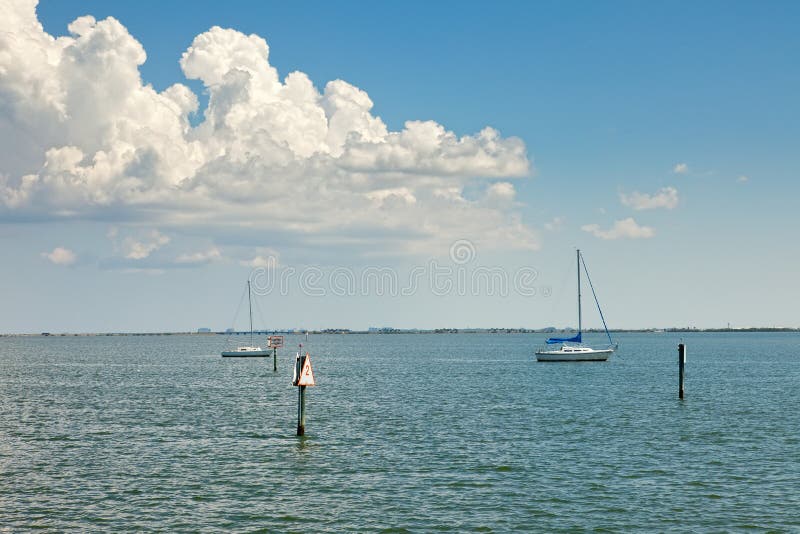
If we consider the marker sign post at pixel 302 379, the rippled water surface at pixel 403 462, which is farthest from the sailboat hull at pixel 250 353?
the marker sign post at pixel 302 379

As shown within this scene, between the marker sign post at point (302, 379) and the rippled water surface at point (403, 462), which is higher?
the marker sign post at point (302, 379)

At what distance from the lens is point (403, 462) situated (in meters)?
37.1

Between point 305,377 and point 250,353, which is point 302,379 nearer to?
point 305,377

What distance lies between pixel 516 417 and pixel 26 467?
99.3 ft

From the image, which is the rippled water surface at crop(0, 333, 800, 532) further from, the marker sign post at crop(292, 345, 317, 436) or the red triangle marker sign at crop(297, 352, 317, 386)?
the red triangle marker sign at crop(297, 352, 317, 386)

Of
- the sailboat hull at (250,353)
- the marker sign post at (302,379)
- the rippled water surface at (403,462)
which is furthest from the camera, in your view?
the sailboat hull at (250,353)

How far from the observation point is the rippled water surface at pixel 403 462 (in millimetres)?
27531

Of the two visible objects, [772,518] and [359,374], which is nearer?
[772,518]

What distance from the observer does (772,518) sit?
27.0 meters

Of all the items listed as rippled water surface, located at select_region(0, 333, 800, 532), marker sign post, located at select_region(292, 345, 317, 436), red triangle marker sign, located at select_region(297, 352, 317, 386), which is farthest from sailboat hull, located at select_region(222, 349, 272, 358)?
red triangle marker sign, located at select_region(297, 352, 317, 386)

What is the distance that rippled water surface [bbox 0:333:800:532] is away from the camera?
2753 centimetres

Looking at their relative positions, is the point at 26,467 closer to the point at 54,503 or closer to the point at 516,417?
the point at 54,503

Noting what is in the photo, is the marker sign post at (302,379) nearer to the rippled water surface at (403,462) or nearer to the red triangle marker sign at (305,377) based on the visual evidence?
the red triangle marker sign at (305,377)

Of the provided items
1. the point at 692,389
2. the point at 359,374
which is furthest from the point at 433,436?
the point at 359,374
